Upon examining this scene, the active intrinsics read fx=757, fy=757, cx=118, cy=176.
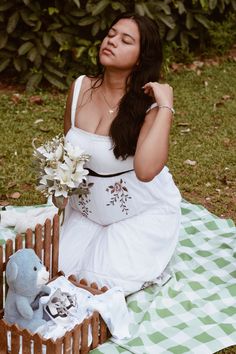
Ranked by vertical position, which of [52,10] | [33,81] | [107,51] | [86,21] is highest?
[107,51]

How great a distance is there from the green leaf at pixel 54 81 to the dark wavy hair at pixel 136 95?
3562 mm

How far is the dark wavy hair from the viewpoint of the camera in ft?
14.0

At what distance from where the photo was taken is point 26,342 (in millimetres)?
3553

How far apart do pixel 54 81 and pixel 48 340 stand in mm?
4741

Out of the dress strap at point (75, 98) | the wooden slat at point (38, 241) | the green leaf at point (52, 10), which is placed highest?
the dress strap at point (75, 98)

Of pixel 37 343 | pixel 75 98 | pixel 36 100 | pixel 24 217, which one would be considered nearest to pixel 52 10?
pixel 36 100

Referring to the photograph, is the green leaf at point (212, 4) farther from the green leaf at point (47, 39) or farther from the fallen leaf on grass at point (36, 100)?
the fallen leaf on grass at point (36, 100)

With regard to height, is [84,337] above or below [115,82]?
below

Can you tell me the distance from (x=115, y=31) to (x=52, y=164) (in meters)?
0.86

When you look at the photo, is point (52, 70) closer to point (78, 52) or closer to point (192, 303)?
point (78, 52)

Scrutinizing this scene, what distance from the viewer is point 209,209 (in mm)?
5738

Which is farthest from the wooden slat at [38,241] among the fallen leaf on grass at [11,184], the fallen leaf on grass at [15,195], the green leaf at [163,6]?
the green leaf at [163,6]

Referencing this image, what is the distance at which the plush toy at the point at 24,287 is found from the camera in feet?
12.0

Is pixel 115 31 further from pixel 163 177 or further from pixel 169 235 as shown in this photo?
pixel 169 235
